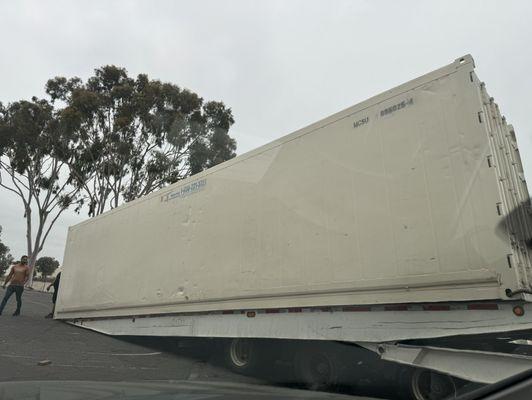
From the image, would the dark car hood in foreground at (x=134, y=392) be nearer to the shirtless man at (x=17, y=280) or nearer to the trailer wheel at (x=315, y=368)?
the trailer wheel at (x=315, y=368)

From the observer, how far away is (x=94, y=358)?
749 centimetres

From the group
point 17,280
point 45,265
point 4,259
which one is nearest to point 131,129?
point 17,280

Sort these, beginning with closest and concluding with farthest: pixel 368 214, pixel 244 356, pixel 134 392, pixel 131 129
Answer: pixel 134 392 < pixel 368 214 < pixel 244 356 < pixel 131 129

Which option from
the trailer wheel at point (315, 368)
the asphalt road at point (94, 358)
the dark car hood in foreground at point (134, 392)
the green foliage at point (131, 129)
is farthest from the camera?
the green foliage at point (131, 129)

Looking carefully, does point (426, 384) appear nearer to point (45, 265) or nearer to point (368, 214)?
point (368, 214)

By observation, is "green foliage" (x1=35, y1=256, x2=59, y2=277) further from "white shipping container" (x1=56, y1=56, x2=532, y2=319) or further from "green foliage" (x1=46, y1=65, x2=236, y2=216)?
"white shipping container" (x1=56, y1=56, x2=532, y2=319)

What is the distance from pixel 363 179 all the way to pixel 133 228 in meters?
5.68

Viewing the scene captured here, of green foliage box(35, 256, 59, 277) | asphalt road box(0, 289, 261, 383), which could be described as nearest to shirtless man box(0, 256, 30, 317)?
asphalt road box(0, 289, 261, 383)

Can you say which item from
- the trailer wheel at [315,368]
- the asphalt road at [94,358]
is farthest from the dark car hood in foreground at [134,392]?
the asphalt road at [94,358]

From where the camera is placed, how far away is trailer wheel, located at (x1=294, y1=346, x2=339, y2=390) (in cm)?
556

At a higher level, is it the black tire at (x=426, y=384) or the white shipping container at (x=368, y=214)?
the white shipping container at (x=368, y=214)

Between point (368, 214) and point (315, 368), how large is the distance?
2128mm

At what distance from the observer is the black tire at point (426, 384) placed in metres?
4.34

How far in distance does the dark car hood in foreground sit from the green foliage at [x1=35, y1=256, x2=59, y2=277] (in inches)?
2474
